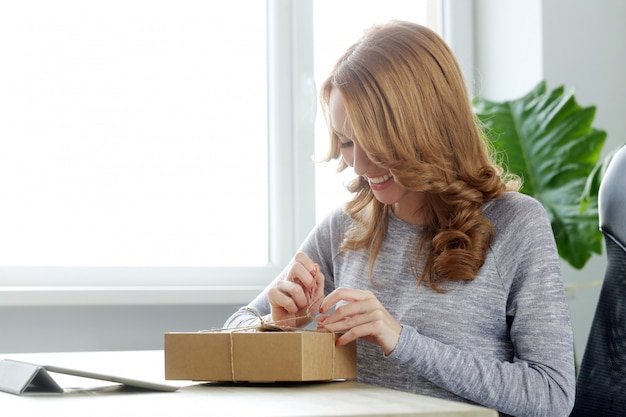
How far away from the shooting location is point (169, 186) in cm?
233

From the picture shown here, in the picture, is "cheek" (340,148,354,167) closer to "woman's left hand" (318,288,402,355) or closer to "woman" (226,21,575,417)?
"woman" (226,21,575,417)

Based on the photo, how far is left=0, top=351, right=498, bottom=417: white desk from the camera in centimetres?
72

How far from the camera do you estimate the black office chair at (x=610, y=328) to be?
1.35m

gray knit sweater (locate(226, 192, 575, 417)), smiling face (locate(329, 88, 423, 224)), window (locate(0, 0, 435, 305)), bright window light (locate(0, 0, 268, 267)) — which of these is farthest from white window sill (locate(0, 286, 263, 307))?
smiling face (locate(329, 88, 423, 224))

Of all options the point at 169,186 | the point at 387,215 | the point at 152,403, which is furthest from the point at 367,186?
the point at 169,186

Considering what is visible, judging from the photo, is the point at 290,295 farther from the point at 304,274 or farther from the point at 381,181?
the point at 381,181

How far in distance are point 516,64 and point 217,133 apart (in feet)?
2.95

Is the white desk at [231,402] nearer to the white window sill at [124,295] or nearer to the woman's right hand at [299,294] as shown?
the woman's right hand at [299,294]

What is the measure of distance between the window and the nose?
906mm

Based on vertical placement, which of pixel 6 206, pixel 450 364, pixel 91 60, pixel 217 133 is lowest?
pixel 450 364

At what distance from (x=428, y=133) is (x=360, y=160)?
0.37ft

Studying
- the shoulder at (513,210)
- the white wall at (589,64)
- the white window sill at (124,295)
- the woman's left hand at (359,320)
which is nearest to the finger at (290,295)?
the woman's left hand at (359,320)

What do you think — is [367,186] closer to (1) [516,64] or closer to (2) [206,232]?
(2) [206,232]

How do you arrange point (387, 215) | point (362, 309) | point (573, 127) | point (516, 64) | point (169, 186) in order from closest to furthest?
point (362, 309) < point (387, 215) < point (573, 127) < point (169, 186) < point (516, 64)
